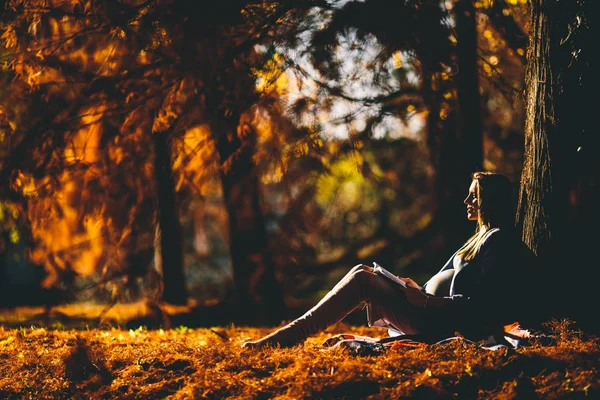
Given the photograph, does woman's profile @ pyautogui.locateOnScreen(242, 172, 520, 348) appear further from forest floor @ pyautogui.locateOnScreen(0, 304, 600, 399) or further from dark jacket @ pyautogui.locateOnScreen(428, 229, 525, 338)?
forest floor @ pyautogui.locateOnScreen(0, 304, 600, 399)

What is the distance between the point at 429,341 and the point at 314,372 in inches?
41.1

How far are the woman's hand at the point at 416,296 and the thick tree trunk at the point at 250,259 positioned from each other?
470 centimetres

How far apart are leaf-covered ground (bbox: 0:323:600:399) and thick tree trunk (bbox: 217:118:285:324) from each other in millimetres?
4255

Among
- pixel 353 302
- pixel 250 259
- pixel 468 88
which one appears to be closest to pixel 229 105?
pixel 353 302

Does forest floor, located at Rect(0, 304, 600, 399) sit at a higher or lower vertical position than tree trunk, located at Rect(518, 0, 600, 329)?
lower

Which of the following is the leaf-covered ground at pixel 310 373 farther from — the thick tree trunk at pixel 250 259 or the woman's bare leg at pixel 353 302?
the thick tree trunk at pixel 250 259

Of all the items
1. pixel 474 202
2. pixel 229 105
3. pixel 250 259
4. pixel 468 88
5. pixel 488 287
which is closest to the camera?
pixel 488 287

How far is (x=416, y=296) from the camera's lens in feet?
15.3

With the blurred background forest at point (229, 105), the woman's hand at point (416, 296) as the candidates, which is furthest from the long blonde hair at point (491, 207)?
the blurred background forest at point (229, 105)

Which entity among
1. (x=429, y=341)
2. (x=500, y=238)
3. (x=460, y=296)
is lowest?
(x=429, y=341)

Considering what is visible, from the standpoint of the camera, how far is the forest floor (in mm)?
3938

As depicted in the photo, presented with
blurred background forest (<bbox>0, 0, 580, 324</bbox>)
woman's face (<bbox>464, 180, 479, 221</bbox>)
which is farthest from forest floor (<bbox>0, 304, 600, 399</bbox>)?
blurred background forest (<bbox>0, 0, 580, 324</bbox>)

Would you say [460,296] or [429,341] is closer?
[460,296]

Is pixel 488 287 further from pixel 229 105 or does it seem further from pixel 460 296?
pixel 229 105
